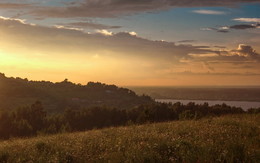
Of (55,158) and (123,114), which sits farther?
(123,114)

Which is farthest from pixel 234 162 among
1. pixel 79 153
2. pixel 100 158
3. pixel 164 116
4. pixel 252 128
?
pixel 164 116

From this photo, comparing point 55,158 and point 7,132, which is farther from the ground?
point 55,158


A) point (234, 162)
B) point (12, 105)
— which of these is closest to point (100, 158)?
point (234, 162)

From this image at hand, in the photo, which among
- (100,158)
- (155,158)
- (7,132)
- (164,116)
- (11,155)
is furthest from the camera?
(164,116)

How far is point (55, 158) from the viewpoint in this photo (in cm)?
1034

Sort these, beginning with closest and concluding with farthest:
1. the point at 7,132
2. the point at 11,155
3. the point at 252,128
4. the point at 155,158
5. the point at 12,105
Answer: the point at 155,158 < the point at 11,155 < the point at 252,128 < the point at 7,132 < the point at 12,105

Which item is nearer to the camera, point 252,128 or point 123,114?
point 252,128

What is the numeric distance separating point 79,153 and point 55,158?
4.23 ft

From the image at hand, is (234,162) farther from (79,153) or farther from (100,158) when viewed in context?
(79,153)

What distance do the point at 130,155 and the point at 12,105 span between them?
637 feet

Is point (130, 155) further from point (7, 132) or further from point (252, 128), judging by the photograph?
point (7, 132)

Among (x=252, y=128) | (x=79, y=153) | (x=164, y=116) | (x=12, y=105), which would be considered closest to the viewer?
(x=79, y=153)

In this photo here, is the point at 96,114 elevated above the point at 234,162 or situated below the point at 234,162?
below

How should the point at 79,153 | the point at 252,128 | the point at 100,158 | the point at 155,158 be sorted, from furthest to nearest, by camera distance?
the point at 252,128, the point at 79,153, the point at 100,158, the point at 155,158
